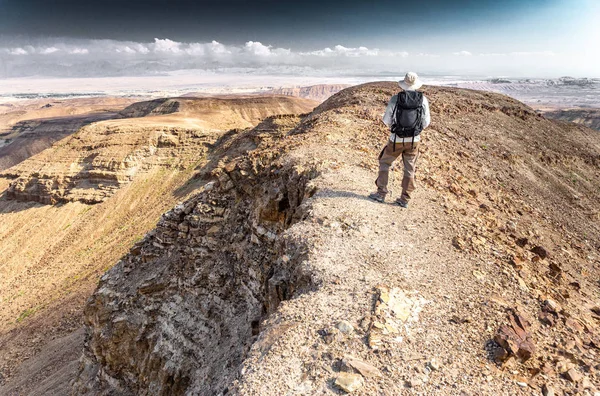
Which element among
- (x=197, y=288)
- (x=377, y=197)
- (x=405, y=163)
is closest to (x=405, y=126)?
(x=405, y=163)

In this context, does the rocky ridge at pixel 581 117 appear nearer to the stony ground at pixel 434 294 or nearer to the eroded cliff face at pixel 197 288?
the stony ground at pixel 434 294

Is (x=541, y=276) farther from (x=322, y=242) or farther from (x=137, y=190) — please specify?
(x=137, y=190)

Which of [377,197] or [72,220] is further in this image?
[72,220]

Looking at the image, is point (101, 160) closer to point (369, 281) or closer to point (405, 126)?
point (405, 126)

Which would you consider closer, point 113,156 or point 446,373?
point 446,373

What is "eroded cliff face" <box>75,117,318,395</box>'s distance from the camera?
7160 mm


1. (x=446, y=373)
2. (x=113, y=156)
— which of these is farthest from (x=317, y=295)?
(x=113, y=156)

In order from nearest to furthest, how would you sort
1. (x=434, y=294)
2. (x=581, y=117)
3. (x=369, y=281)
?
(x=434, y=294), (x=369, y=281), (x=581, y=117)

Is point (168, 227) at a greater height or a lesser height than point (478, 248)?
lesser

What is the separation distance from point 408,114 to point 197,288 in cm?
628

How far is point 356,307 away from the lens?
398cm

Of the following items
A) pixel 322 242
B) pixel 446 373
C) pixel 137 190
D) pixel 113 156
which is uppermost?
pixel 322 242

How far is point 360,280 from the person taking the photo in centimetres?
444

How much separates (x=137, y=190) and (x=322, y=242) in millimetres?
26719
